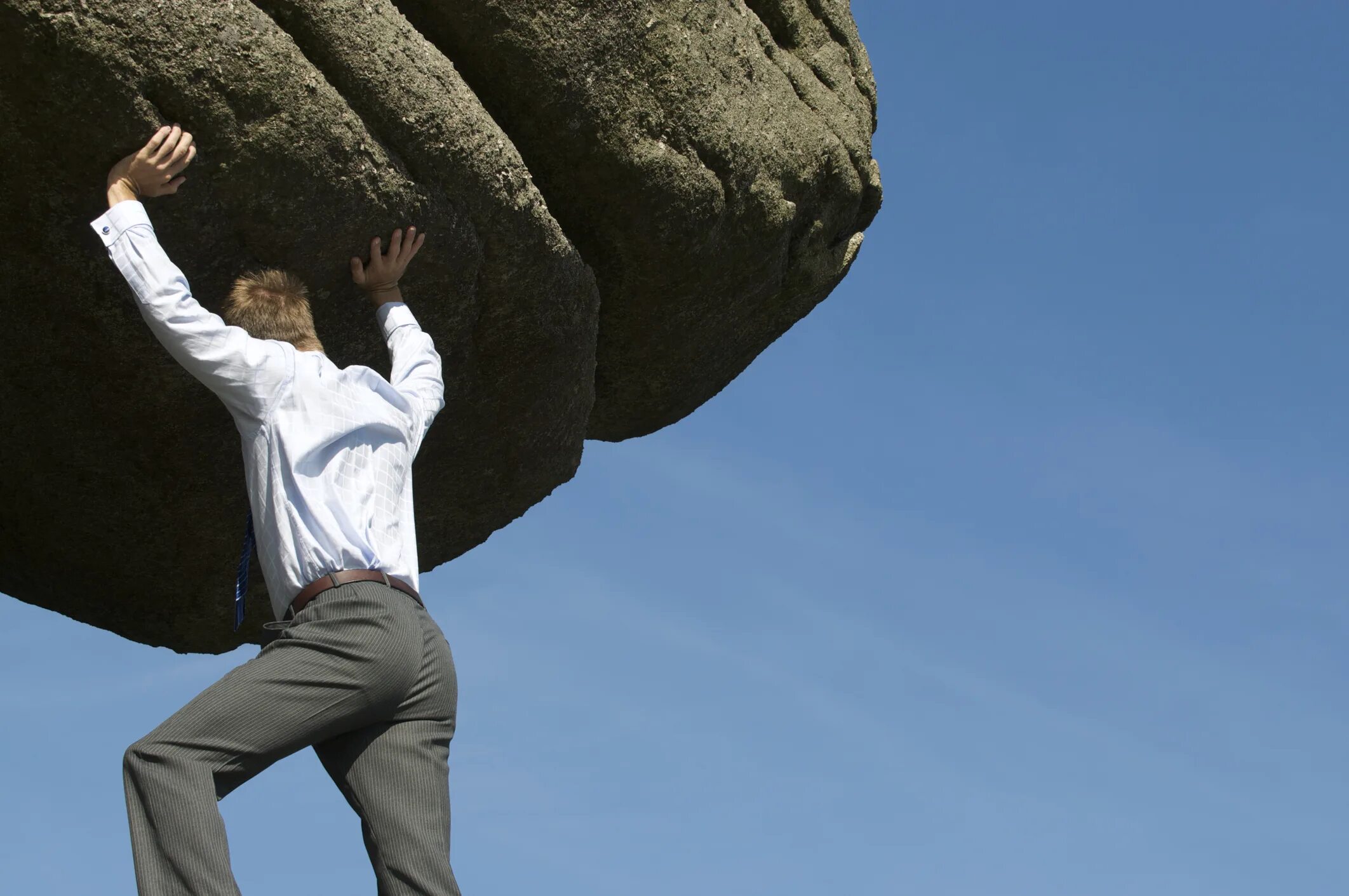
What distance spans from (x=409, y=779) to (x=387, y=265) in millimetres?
1956

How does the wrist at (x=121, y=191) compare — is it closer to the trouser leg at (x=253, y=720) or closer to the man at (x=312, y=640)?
the man at (x=312, y=640)

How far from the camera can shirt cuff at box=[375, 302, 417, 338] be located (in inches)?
190

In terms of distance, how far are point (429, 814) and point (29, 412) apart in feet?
9.47

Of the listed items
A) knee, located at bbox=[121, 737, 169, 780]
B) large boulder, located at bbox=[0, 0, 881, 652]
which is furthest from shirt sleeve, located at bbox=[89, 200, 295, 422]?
knee, located at bbox=[121, 737, 169, 780]

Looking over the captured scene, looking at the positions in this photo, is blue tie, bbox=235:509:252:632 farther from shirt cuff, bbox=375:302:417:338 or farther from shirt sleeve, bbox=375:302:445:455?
shirt cuff, bbox=375:302:417:338

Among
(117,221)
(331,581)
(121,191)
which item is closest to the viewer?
(331,581)

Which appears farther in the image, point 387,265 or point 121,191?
point 387,265

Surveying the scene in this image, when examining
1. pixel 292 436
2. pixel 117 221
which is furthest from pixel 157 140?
pixel 292 436

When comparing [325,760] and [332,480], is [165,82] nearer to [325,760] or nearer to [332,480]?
[332,480]

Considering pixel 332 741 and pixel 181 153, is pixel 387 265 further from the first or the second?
pixel 332 741

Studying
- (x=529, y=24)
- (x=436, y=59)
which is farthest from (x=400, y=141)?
(x=529, y=24)

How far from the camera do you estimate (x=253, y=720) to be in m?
3.72

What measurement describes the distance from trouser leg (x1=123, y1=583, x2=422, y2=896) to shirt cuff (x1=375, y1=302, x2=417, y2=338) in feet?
3.89

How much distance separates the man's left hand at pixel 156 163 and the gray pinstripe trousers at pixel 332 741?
1.52 metres
